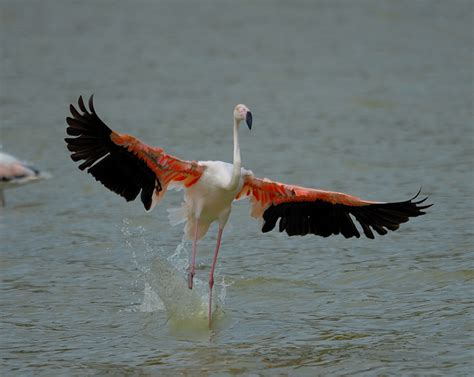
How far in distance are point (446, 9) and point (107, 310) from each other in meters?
24.0

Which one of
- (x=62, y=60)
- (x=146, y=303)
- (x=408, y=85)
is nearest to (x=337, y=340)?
→ (x=146, y=303)

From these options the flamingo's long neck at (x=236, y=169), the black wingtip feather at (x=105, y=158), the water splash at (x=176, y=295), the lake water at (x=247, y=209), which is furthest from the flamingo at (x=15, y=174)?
the flamingo's long neck at (x=236, y=169)

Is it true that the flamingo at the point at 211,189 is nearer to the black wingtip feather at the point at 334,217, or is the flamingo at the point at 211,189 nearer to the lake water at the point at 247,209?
the black wingtip feather at the point at 334,217

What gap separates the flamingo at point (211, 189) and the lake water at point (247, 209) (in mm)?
671

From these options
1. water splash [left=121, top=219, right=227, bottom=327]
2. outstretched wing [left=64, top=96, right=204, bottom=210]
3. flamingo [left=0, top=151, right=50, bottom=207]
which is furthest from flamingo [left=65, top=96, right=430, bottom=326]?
flamingo [left=0, top=151, right=50, bottom=207]

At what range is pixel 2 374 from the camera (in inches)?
305

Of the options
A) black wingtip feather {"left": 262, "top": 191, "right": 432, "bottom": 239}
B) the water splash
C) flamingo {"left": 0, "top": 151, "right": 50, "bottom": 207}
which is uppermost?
flamingo {"left": 0, "top": 151, "right": 50, "bottom": 207}

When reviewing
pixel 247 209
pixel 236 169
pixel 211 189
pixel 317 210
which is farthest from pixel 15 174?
pixel 236 169

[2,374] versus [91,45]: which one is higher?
[91,45]

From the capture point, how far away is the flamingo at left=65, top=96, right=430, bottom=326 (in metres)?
8.23

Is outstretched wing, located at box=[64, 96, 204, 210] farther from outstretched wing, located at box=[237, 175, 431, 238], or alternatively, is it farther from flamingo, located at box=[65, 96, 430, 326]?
outstretched wing, located at box=[237, 175, 431, 238]

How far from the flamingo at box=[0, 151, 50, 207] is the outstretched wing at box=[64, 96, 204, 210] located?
506cm

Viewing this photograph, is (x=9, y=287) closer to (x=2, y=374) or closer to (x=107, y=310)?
(x=107, y=310)

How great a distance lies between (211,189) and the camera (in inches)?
349
